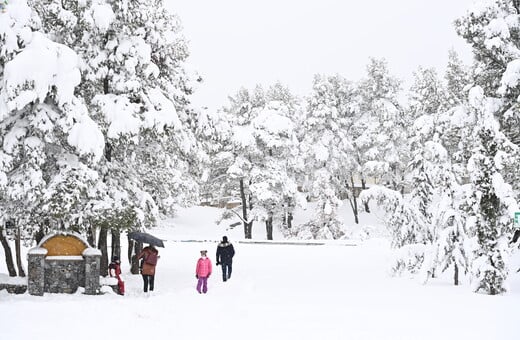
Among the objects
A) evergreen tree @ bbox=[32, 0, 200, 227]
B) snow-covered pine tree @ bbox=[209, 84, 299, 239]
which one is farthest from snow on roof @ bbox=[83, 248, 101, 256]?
snow-covered pine tree @ bbox=[209, 84, 299, 239]

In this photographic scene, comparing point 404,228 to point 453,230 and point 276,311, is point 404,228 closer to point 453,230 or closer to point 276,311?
point 453,230

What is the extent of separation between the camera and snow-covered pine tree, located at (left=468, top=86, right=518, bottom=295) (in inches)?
639

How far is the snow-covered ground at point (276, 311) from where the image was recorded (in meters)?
10.7

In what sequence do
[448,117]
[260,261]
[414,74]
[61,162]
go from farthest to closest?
1. [414,74]
2. [260,261]
3. [448,117]
4. [61,162]

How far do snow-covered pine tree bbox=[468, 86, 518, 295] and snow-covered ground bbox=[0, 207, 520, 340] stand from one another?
67cm

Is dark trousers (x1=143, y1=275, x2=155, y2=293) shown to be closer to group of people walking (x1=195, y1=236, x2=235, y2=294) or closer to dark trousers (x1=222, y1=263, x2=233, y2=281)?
group of people walking (x1=195, y1=236, x2=235, y2=294)

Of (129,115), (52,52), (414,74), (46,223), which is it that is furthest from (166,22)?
(414,74)

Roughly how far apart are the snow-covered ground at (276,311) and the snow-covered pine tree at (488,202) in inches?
26.3

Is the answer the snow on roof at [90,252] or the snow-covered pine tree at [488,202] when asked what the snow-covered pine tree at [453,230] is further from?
the snow on roof at [90,252]

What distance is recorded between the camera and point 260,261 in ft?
88.9

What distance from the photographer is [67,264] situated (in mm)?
16047

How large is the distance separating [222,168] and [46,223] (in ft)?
78.0

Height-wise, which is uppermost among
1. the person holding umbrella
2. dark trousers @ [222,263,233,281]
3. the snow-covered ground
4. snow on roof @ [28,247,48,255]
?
snow on roof @ [28,247,48,255]

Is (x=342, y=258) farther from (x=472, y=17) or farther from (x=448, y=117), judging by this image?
(x=472, y=17)
